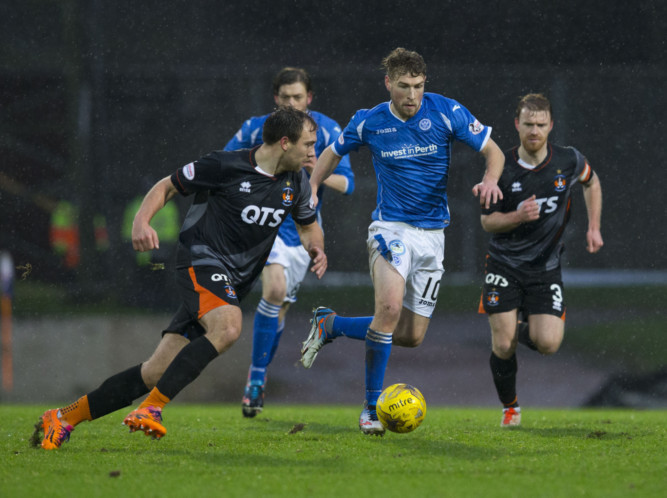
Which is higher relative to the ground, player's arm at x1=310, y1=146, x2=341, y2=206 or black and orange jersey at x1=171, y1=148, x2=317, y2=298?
player's arm at x1=310, y1=146, x2=341, y2=206

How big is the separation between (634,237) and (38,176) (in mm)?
8960

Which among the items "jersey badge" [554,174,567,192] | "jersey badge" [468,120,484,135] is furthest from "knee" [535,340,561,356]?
"jersey badge" [468,120,484,135]

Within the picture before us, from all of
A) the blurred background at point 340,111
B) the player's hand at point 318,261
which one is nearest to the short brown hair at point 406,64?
the player's hand at point 318,261

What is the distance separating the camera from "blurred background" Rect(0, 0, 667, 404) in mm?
12055

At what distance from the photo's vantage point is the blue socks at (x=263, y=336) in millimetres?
6621

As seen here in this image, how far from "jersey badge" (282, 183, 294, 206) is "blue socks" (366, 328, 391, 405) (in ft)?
3.14

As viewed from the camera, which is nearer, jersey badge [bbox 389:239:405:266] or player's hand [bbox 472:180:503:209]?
player's hand [bbox 472:180:503:209]

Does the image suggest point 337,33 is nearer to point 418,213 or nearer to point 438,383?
point 438,383

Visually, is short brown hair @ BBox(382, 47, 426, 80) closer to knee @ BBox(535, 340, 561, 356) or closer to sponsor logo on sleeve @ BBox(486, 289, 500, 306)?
sponsor logo on sleeve @ BBox(486, 289, 500, 306)

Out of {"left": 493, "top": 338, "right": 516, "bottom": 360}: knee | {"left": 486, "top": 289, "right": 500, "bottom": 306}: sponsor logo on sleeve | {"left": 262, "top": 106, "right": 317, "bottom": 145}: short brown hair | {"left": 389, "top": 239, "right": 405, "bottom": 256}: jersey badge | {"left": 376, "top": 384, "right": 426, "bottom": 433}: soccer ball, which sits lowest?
{"left": 376, "top": 384, "right": 426, "bottom": 433}: soccer ball

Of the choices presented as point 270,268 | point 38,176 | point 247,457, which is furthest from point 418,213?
point 38,176

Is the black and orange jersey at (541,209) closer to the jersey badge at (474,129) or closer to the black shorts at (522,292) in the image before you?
the black shorts at (522,292)

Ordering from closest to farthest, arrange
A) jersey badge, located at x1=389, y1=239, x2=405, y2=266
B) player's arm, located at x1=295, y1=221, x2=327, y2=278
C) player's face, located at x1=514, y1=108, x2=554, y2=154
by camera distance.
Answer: player's arm, located at x1=295, y1=221, x2=327, y2=278
jersey badge, located at x1=389, y1=239, x2=405, y2=266
player's face, located at x1=514, y1=108, x2=554, y2=154

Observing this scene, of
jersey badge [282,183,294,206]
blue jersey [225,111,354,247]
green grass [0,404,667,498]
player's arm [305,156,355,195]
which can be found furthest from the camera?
blue jersey [225,111,354,247]
